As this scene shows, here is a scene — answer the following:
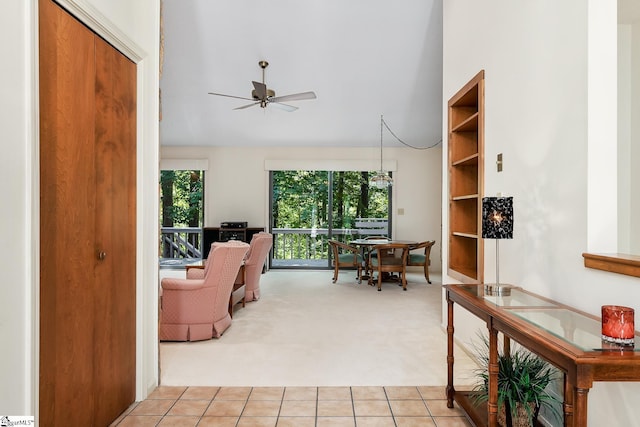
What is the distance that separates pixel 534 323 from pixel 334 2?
4521 millimetres

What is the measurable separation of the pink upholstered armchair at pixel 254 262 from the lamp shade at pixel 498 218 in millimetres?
3429

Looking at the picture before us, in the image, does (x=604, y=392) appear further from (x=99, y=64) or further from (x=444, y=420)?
(x=99, y=64)

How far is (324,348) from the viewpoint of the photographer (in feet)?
11.7

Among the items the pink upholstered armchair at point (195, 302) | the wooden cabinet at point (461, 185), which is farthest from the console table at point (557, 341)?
the pink upholstered armchair at point (195, 302)

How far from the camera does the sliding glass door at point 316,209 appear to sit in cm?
852

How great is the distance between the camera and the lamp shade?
2.07 meters

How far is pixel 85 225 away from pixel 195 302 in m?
1.85

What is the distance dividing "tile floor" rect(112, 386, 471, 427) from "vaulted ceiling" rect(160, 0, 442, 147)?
3653 mm

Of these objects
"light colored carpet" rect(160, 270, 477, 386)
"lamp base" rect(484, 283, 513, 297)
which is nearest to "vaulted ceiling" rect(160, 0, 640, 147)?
"light colored carpet" rect(160, 270, 477, 386)

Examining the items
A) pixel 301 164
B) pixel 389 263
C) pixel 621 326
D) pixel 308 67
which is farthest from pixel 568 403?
pixel 301 164

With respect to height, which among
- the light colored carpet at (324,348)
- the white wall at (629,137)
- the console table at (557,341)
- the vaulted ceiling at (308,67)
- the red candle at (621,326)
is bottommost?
the light colored carpet at (324,348)

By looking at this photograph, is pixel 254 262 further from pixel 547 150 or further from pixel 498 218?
pixel 547 150

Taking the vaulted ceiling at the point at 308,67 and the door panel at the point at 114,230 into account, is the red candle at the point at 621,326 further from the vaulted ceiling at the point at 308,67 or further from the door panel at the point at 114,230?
the vaulted ceiling at the point at 308,67

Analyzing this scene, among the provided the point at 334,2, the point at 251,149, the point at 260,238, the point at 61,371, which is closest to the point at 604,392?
the point at 61,371
